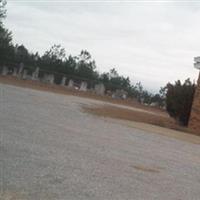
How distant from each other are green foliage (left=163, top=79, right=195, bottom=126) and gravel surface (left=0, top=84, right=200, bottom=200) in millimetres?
15433

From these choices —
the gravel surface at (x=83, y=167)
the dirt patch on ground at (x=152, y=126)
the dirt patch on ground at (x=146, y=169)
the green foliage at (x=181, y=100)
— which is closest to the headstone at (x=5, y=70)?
the green foliage at (x=181, y=100)

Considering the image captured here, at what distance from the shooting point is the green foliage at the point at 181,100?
96.0 ft

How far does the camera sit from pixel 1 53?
195 feet

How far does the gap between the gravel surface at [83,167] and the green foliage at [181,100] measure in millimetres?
15433

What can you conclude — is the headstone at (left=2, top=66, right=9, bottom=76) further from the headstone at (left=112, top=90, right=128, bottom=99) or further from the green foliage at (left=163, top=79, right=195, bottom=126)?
the green foliage at (left=163, top=79, right=195, bottom=126)

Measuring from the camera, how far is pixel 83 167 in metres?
8.67

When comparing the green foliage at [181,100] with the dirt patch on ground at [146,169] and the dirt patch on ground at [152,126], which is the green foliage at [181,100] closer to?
the dirt patch on ground at [152,126]

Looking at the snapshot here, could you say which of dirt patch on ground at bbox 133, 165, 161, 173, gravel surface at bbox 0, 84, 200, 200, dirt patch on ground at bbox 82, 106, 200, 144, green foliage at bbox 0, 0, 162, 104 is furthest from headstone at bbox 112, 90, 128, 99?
dirt patch on ground at bbox 133, 165, 161, 173

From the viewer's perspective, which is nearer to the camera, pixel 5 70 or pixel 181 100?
pixel 181 100

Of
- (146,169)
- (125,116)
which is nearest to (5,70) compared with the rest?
(125,116)

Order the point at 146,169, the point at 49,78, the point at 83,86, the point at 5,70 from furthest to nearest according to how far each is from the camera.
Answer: the point at 83,86 < the point at 49,78 < the point at 5,70 < the point at 146,169

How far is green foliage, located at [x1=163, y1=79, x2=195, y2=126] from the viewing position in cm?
2925

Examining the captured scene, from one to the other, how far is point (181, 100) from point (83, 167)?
21395mm

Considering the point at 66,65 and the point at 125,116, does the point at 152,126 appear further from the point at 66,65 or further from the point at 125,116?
the point at 66,65
